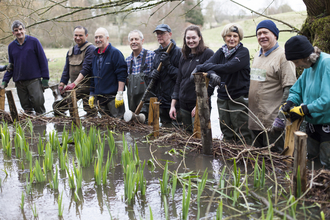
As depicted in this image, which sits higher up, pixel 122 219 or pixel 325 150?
pixel 325 150

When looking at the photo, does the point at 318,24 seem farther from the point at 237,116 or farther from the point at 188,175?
the point at 188,175

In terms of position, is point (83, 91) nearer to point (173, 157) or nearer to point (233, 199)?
point (173, 157)

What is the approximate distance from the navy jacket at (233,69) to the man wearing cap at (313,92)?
0.90 meters

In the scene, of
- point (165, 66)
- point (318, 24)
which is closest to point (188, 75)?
point (165, 66)

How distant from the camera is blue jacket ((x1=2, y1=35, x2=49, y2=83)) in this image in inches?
251

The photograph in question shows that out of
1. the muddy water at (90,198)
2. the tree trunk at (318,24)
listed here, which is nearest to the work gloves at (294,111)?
the muddy water at (90,198)

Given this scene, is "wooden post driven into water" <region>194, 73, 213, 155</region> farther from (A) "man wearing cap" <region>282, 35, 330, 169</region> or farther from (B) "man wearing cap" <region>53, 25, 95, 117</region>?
(B) "man wearing cap" <region>53, 25, 95, 117</region>

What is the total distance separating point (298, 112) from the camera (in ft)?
9.23

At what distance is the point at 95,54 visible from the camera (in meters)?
5.74

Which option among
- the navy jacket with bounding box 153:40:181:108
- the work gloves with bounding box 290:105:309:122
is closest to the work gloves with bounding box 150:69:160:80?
the navy jacket with bounding box 153:40:181:108

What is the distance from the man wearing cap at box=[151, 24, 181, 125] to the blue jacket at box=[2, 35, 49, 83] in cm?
263

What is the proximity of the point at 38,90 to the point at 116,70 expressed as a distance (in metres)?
2.02

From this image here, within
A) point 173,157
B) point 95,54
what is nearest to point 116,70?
point 95,54

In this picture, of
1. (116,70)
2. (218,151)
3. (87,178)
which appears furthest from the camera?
(116,70)
